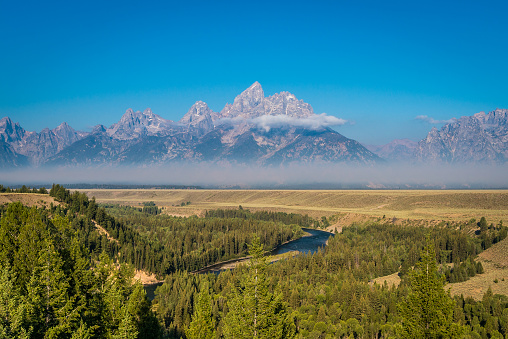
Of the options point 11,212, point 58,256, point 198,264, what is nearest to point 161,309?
point 11,212

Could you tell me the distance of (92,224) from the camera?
427 ft

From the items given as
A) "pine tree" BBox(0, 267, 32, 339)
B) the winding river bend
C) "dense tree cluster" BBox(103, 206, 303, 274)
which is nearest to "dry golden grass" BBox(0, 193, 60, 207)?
"dense tree cluster" BBox(103, 206, 303, 274)

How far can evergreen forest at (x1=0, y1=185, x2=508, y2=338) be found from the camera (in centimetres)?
3241

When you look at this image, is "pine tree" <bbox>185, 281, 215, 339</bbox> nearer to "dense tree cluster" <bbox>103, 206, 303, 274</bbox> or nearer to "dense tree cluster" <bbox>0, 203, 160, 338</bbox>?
"dense tree cluster" <bbox>0, 203, 160, 338</bbox>

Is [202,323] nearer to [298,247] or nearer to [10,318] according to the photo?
[10,318]

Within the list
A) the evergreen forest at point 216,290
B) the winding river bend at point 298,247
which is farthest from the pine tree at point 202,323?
the winding river bend at point 298,247

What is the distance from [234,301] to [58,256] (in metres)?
17.7

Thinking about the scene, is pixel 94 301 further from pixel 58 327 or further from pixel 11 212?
pixel 11 212

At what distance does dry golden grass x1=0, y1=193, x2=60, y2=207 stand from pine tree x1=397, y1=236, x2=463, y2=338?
132369 millimetres

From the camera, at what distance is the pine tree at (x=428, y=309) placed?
3512cm

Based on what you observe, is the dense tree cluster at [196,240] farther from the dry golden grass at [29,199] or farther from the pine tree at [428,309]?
the pine tree at [428,309]

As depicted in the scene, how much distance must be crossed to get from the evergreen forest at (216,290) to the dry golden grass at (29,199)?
365 cm

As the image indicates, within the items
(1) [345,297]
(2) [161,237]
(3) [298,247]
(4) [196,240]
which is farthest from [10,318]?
(3) [298,247]

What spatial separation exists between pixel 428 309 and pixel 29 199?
14380 centimetres
